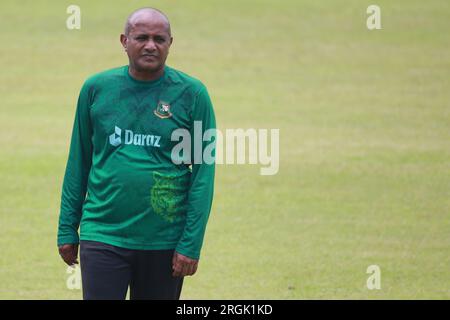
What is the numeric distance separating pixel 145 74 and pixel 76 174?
629mm

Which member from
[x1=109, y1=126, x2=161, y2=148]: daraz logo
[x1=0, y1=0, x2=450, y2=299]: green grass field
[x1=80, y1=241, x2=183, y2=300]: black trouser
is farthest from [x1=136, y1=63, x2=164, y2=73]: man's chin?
[x1=0, y1=0, x2=450, y2=299]: green grass field

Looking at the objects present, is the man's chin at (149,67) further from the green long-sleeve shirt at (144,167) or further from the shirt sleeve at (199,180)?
the shirt sleeve at (199,180)

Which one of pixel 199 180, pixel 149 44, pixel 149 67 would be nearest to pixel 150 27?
pixel 149 44

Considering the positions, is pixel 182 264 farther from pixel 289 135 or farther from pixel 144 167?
pixel 289 135

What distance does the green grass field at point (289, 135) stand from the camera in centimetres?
1073

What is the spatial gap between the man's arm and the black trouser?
0.34 ft

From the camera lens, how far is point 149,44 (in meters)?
6.24

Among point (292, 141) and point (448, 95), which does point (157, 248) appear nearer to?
point (292, 141)

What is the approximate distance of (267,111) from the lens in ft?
59.5

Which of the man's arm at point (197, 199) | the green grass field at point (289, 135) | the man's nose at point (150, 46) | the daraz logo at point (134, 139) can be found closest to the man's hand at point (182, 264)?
the man's arm at point (197, 199)
